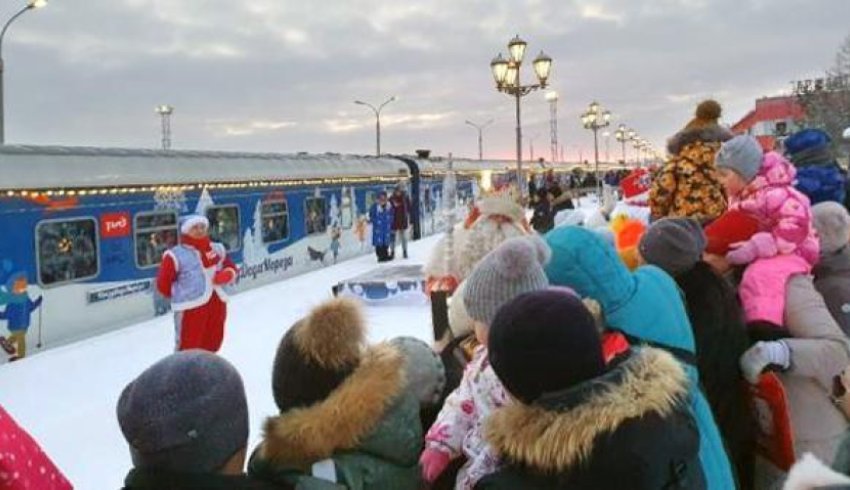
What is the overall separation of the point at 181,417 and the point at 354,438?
0.48 metres

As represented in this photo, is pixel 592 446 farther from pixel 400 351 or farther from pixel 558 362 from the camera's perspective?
pixel 400 351

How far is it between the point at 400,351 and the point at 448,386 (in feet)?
1.55

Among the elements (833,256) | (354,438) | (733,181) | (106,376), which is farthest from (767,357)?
(106,376)

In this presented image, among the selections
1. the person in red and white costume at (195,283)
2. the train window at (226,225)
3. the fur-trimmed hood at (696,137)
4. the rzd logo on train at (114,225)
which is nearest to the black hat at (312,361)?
the fur-trimmed hood at (696,137)

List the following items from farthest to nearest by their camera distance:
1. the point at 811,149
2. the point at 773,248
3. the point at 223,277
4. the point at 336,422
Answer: the point at 223,277 < the point at 811,149 < the point at 773,248 < the point at 336,422

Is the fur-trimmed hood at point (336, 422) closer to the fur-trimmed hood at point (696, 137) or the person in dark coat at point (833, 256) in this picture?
the person in dark coat at point (833, 256)

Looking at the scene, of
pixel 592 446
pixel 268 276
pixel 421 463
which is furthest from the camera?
pixel 268 276

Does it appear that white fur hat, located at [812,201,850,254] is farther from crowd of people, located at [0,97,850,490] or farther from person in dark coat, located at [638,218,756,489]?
person in dark coat, located at [638,218,756,489]

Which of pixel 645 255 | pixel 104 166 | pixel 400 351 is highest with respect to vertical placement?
pixel 104 166

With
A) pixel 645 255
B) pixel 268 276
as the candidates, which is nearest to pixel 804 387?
pixel 645 255

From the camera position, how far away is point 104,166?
1034cm

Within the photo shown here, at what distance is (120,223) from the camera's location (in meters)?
10.6

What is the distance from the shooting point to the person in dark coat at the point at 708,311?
280cm

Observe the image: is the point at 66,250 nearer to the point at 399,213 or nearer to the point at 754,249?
the point at 754,249
